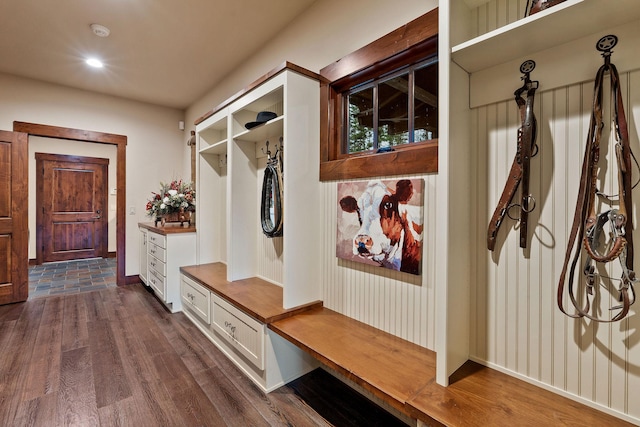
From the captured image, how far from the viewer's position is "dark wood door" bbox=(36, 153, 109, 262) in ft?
19.5

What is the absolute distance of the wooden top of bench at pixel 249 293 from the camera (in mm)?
1981

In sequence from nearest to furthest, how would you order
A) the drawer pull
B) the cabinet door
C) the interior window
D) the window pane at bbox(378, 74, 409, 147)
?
1. the interior window
2. the window pane at bbox(378, 74, 409, 147)
3. the drawer pull
4. the cabinet door

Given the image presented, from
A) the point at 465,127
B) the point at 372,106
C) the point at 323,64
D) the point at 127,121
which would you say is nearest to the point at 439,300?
the point at 465,127

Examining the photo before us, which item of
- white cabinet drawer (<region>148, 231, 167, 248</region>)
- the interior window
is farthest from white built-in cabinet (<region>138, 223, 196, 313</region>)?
the interior window

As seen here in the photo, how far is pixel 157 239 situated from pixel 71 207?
14.1 feet

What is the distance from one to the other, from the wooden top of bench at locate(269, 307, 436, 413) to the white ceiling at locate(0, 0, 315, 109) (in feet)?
7.71

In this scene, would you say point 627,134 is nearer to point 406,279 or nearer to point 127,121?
point 406,279

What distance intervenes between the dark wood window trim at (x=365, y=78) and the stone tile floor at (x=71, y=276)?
13.6ft

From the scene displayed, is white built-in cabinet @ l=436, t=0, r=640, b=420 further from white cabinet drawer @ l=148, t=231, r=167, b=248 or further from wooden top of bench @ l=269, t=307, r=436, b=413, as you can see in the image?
white cabinet drawer @ l=148, t=231, r=167, b=248

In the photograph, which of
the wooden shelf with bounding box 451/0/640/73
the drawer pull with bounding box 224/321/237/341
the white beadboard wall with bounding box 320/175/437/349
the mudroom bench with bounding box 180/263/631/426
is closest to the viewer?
the wooden shelf with bounding box 451/0/640/73

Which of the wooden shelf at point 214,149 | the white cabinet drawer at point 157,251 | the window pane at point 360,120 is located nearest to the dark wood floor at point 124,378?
the white cabinet drawer at point 157,251

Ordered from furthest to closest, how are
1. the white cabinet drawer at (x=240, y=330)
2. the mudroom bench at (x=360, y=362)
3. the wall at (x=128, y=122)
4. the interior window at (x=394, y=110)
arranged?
the wall at (x=128, y=122) < the white cabinet drawer at (x=240, y=330) < the interior window at (x=394, y=110) < the mudroom bench at (x=360, y=362)

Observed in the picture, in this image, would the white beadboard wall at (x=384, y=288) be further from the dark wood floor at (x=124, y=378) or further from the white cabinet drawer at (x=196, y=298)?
the white cabinet drawer at (x=196, y=298)

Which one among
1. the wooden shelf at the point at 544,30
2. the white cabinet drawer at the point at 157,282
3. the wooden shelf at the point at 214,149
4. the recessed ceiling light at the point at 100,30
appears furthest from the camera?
the white cabinet drawer at the point at 157,282
